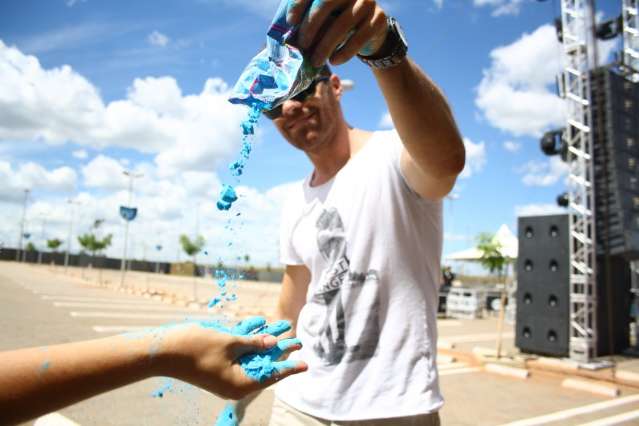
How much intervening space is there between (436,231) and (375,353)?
54 centimetres

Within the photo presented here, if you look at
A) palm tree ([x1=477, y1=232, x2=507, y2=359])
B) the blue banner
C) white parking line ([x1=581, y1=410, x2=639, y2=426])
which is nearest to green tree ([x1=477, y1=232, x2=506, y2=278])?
palm tree ([x1=477, y1=232, x2=507, y2=359])

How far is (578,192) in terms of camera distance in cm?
847

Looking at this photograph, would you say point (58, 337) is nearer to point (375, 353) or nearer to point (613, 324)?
point (375, 353)

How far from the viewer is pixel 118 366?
3.16 ft

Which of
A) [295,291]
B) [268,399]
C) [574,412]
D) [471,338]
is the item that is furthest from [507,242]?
[295,291]

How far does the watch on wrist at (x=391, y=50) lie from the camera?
1208 millimetres

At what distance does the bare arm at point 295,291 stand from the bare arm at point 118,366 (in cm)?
108

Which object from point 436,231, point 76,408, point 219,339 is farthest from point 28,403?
point 76,408

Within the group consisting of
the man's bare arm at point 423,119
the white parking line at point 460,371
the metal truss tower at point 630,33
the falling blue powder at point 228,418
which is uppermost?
the metal truss tower at point 630,33

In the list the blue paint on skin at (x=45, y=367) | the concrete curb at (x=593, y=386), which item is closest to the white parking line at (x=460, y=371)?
the concrete curb at (x=593, y=386)

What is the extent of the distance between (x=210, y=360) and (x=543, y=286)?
9.82 metres

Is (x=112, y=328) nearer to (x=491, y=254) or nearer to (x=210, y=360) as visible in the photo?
(x=210, y=360)

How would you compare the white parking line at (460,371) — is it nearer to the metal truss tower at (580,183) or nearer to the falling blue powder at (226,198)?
the metal truss tower at (580,183)

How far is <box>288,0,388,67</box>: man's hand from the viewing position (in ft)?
3.28
